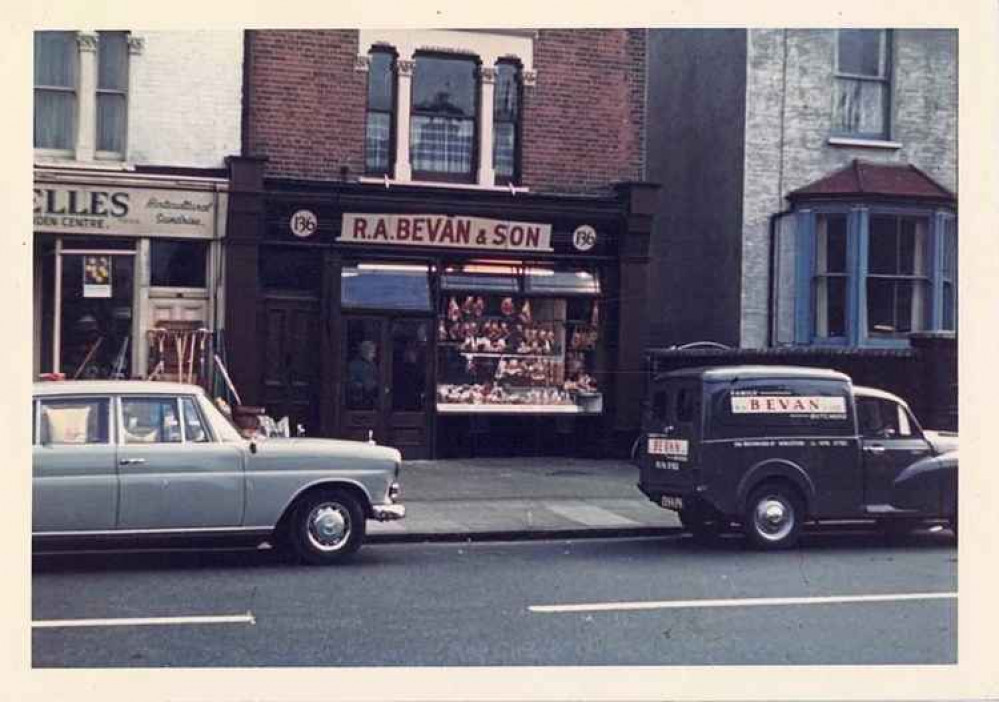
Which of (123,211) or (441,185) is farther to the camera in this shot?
(441,185)

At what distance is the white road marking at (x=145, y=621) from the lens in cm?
840

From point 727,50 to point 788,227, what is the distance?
288cm

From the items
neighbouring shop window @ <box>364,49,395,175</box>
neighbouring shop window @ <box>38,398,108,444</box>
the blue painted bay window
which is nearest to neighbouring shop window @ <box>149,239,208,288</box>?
neighbouring shop window @ <box>364,49,395,175</box>

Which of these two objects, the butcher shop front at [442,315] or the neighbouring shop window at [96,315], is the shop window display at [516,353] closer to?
the butcher shop front at [442,315]

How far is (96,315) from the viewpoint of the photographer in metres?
16.5

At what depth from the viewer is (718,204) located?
1934 cm

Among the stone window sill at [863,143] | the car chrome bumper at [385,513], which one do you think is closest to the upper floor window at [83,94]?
the car chrome bumper at [385,513]

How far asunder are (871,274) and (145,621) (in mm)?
13327

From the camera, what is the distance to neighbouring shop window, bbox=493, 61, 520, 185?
18.2 metres

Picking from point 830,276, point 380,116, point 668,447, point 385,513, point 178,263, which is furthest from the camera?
point 830,276

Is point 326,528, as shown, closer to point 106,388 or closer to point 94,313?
point 106,388

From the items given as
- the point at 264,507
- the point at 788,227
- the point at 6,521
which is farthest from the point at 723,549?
the point at 788,227

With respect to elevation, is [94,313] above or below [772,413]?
A: above

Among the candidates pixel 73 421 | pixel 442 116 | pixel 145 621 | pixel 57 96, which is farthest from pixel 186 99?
pixel 145 621
